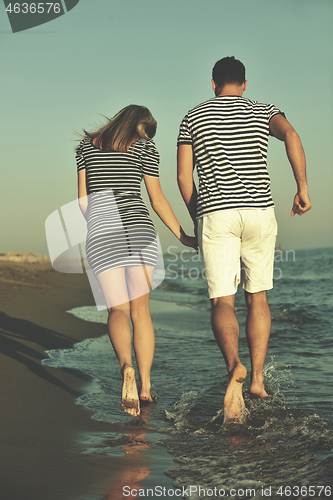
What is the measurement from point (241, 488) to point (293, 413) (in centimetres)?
106

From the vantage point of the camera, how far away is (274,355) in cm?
471

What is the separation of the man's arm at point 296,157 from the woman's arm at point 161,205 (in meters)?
0.76

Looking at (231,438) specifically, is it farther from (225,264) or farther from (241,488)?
(225,264)

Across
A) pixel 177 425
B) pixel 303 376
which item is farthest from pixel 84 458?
pixel 303 376

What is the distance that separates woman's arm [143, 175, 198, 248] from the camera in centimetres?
306

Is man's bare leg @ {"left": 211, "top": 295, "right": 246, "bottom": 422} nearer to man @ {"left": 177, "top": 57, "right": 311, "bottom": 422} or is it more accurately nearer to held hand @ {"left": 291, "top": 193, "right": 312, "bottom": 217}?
man @ {"left": 177, "top": 57, "right": 311, "bottom": 422}

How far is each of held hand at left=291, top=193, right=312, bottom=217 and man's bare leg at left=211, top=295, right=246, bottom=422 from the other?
666 mm

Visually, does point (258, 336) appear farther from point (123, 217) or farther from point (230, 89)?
point (230, 89)

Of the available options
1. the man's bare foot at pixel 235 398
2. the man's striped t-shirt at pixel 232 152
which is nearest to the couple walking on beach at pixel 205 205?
the man's striped t-shirt at pixel 232 152

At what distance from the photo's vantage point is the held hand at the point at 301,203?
9.16 feet

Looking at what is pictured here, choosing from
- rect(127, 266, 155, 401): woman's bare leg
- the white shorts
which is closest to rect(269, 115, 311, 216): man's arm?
the white shorts

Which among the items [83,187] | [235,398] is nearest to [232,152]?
[83,187]

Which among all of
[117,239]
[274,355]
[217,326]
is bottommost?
[274,355]

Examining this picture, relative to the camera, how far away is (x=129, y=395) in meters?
2.57
